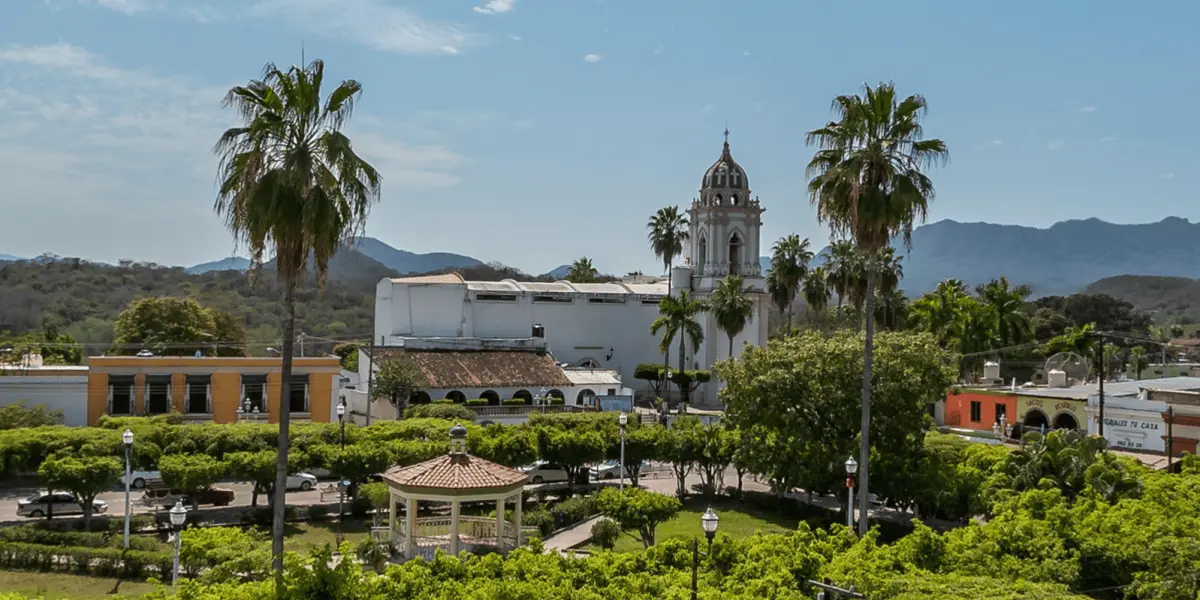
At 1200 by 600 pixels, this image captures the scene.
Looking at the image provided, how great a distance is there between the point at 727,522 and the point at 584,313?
37.2 meters

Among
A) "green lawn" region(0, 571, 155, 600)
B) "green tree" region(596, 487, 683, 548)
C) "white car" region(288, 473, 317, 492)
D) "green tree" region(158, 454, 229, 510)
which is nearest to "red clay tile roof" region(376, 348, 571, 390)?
"white car" region(288, 473, 317, 492)

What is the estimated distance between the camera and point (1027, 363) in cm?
6147

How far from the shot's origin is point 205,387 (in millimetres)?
45688

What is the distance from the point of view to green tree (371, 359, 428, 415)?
163ft

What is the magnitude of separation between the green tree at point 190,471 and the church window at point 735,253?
41.3m

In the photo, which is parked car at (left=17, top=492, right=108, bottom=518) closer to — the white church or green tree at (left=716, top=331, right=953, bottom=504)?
green tree at (left=716, top=331, right=953, bottom=504)

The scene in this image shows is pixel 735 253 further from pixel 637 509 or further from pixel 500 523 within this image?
pixel 500 523

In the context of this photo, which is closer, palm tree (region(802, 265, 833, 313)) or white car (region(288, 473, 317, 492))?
white car (region(288, 473, 317, 492))

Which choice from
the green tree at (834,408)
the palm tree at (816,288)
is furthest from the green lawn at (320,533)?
the palm tree at (816,288)

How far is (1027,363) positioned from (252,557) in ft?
177

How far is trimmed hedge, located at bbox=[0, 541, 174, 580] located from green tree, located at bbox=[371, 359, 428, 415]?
23.9 meters

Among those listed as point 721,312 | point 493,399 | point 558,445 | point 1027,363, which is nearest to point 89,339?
point 493,399

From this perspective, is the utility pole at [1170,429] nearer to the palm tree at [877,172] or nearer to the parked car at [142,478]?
the palm tree at [877,172]

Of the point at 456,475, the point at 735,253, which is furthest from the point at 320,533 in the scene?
the point at 735,253
